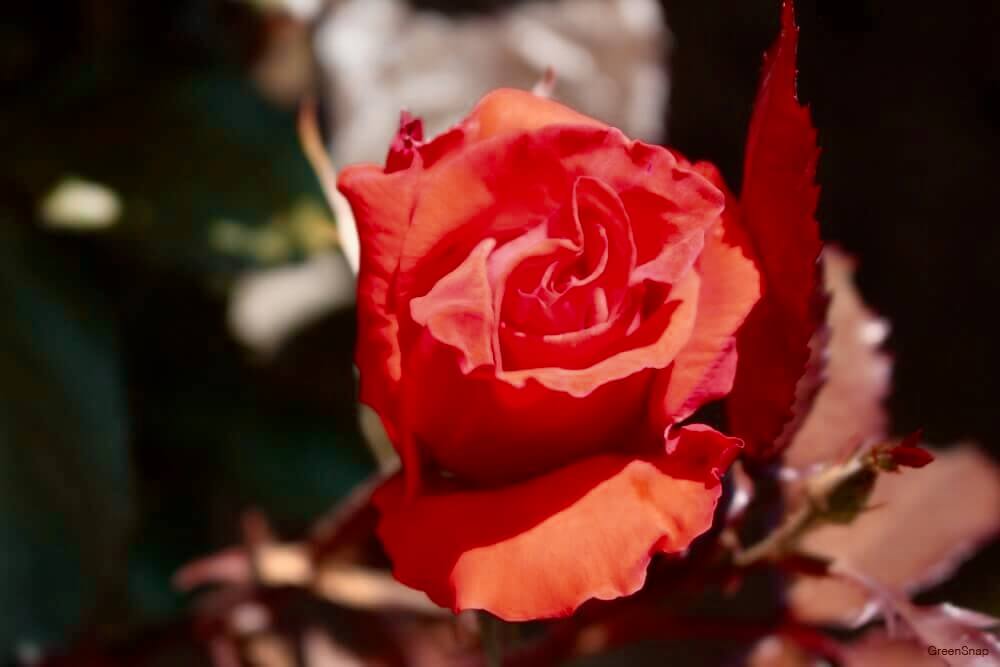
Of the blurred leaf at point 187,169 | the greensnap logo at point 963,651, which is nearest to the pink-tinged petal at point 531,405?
the greensnap logo at point 963,651

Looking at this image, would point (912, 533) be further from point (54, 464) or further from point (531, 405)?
point (54, 464)

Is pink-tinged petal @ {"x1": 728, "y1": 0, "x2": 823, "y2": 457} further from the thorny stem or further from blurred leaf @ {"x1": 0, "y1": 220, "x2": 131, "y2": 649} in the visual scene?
blurred leaf @ {"x1": 0, "y1": 220, "x2": 131, "y2": 649}

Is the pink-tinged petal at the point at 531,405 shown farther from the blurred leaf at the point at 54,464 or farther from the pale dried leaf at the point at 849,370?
the blurred leaf at the point at 54,464

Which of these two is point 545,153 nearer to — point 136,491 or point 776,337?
point 776,337

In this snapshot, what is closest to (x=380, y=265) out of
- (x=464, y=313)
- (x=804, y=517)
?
(x=464, y=313)

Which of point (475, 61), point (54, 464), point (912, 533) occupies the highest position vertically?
point (475, 61)
